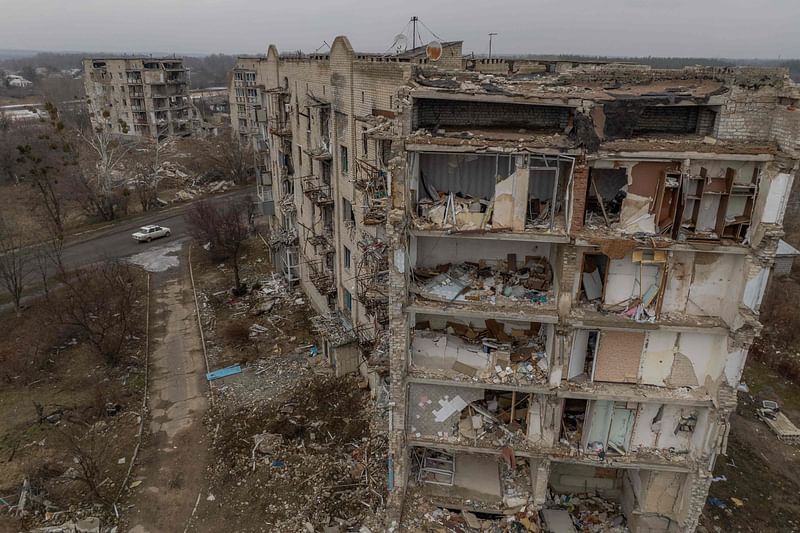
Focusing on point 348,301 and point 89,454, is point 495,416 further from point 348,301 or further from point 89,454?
point 89,454

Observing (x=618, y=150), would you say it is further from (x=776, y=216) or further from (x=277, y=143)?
(x=277, y=143)

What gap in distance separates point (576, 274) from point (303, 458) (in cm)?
1279

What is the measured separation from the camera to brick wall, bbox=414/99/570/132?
49.4 feet

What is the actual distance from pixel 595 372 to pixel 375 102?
41.3 feet

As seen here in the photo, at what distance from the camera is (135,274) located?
124 ft

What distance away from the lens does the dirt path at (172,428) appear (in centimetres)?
1798

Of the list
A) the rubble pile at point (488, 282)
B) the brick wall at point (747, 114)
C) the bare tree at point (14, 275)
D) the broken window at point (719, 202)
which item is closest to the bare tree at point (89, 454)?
the rubble pile at point (488, 282)

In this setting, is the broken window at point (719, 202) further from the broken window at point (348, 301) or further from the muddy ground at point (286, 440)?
the broken window at point (348, 301)

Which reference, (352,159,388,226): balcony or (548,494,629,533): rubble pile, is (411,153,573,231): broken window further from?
(548,494,629,533): rubble pile

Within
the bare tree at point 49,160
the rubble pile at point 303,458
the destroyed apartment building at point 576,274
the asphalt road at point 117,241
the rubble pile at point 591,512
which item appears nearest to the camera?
the destroyed apartment building at point 576,274

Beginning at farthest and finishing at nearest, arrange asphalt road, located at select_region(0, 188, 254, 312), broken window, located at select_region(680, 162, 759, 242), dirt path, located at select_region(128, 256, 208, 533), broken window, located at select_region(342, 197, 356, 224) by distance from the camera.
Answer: asphalt road, located at select_region(0, 188, 254, 312)
broken window, located at select_region(342, 197, 356, 224)
dirt path, located at select_region(128, 256, 208, 533)
broken window, located at select_region(680, 162, 759, 242)

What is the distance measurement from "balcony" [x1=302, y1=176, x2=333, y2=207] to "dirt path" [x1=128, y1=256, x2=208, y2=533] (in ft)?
34.1

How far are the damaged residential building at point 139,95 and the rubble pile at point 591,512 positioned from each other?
81644 mm

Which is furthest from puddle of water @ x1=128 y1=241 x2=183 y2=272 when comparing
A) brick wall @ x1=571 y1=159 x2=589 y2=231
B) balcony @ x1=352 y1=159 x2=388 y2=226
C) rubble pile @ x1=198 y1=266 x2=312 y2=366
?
brick wall @ x1=571 y1=159 x2=589 y2=231
